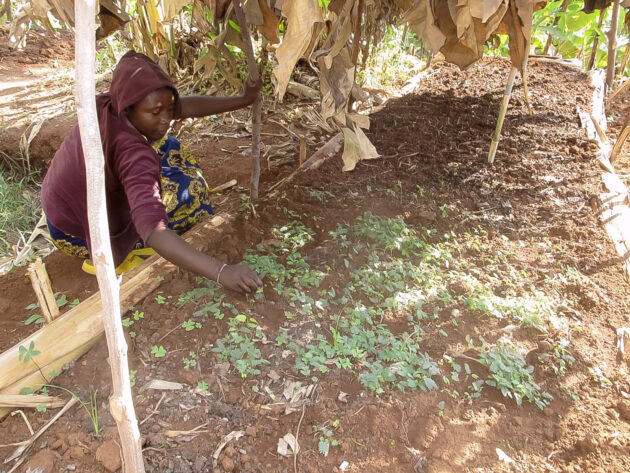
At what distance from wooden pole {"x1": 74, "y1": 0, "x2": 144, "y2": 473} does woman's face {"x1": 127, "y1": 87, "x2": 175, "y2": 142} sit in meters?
0.97

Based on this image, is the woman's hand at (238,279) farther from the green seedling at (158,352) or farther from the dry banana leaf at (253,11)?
the dry banana leaf at (253,11)

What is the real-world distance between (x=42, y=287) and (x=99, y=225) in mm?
835

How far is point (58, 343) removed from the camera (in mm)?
1810

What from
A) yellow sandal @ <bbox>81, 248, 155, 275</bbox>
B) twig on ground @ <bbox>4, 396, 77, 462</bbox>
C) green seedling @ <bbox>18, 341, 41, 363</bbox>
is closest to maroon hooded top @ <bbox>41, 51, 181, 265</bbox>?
yellow sandal @ <bbox>81, 248, 155, 275</bbox>

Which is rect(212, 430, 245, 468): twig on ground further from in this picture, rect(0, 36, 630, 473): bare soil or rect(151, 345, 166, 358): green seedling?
rect(151, 345, 166, 358): green seedling

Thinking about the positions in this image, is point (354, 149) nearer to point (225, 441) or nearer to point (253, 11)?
point (253, 11)

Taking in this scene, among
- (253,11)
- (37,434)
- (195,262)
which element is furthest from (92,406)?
(253,11)

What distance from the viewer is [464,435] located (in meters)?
1.67

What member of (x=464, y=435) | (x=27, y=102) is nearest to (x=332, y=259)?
(x=464, y=435)

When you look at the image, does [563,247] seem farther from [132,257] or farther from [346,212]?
[132,257]

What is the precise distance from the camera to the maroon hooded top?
5.80 ft

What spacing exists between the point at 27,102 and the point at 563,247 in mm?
5169

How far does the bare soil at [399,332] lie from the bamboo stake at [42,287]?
25cm

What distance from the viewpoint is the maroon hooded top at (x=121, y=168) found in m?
1.77
